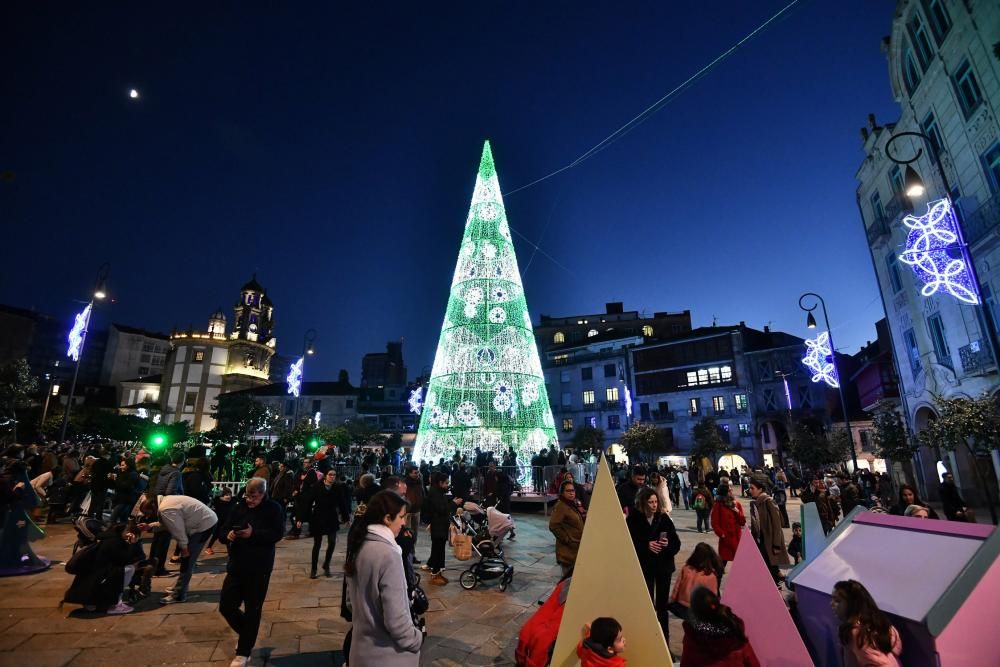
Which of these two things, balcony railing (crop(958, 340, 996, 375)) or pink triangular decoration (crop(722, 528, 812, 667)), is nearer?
pink triangular decoration (crop(722, 528, 812, 667))

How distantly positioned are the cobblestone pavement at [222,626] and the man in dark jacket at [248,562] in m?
0.50

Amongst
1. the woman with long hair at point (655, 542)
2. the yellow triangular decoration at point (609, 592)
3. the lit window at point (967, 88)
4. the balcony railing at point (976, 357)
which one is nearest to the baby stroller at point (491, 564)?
the woman with long hair at point (655, 542)

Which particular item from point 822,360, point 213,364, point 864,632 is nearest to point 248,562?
point 864,632

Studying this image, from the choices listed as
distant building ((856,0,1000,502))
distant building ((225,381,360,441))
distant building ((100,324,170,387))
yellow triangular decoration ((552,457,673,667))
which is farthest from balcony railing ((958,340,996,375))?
distant building ((100,324,170,387))

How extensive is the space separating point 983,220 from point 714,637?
17.3 meters

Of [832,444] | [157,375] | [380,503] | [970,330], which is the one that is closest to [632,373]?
[832,444]

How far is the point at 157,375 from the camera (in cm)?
5925

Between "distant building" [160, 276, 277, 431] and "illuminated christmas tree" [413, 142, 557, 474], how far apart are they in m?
50.6

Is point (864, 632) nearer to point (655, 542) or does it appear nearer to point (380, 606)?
point (655, 542)

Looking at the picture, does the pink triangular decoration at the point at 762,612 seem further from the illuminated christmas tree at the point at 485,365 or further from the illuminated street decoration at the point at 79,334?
the illuminated street decoration at the point at 79,334

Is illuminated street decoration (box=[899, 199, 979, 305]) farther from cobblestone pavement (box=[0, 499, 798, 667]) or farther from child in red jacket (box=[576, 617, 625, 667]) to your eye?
child in red jacket (box=[576, 617, 625, 667])

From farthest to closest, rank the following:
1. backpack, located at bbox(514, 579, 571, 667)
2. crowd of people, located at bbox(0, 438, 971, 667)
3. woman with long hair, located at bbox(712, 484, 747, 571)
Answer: woman with long hair, located at bbox(712, 484, 747, 571), backpack, located at bbox(514, 579, 571, 667), crowd of people, located at bbox(0, 438, 971, 667)

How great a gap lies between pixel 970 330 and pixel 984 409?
4463 mm

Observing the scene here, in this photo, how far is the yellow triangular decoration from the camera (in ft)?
10.8
